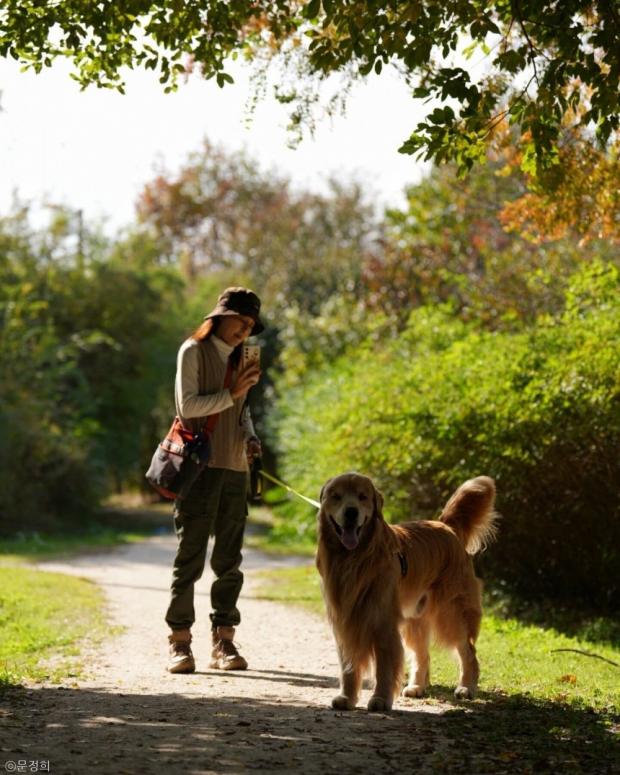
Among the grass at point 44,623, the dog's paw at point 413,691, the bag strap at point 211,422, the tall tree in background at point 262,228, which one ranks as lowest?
the grass at point 44,623

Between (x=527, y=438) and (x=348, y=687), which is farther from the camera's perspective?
(x=527, y=438)

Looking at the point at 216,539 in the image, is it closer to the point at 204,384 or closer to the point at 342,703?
the point at 204,384

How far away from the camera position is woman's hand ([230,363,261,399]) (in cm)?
768

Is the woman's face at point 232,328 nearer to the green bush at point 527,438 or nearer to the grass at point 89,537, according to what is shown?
the green bush at point 527,438

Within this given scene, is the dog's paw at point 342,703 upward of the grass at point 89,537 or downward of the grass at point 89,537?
upward

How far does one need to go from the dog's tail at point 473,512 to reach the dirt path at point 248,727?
1.05m

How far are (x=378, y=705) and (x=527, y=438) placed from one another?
5.62 metres

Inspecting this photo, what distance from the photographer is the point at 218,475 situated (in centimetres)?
772

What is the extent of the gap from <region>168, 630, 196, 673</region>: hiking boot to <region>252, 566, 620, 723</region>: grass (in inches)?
60.7

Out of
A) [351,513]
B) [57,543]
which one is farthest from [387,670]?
[57,543]

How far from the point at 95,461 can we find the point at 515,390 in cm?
1506

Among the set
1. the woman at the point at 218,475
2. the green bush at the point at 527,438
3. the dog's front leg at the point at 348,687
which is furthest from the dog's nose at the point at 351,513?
the green bush at the point at 527,438

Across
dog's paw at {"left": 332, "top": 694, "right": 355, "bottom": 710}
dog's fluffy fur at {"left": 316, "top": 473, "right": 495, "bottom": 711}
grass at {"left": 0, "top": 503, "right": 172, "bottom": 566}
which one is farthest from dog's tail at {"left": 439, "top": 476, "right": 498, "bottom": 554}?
grass at {"left": 0, "top": 503, "right": 172, "bottom": 566}

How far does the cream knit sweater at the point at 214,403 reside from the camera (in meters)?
7.56
